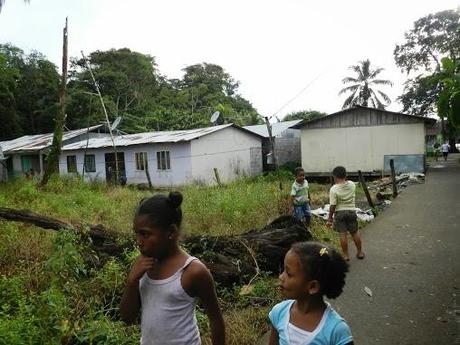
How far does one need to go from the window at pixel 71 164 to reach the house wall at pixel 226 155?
9.52 metres

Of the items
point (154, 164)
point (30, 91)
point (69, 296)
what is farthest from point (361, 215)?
point (30, 91)

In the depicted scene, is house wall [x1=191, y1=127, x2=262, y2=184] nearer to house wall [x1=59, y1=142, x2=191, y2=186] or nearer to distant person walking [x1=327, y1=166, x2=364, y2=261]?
house wall [x1=59, y1=142, x2=191, y2=186]

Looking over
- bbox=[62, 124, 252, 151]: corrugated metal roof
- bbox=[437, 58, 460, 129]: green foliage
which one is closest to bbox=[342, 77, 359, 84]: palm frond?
bbox=[62, 124, 252, 151]: corrugated metal roof

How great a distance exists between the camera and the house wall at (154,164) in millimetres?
21828

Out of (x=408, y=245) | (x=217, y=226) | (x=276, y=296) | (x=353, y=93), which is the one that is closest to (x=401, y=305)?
(x=276, y=296)

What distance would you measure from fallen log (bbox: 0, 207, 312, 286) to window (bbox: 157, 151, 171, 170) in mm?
16818

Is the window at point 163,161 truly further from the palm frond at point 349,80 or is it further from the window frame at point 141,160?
the palm frond at point 349,80

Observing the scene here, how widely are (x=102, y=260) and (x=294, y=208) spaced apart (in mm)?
4162

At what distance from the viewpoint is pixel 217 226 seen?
866 centimetres

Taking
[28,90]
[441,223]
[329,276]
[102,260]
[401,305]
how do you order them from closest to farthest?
[329,276] → [401,305] → [102,260] → [441,223] → [28,90]

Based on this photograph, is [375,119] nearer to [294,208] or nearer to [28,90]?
[294,208]

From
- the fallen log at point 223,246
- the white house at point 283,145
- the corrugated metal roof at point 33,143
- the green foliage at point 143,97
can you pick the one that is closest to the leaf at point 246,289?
the fallen log at point 223,246

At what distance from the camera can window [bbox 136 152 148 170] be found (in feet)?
77.6

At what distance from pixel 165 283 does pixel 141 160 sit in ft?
73.5
